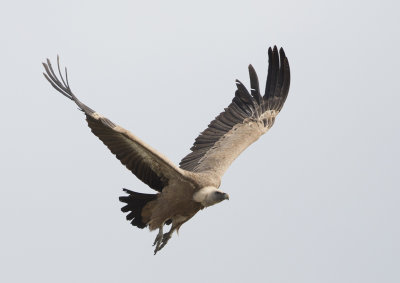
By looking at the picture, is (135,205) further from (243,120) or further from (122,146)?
(243,120)

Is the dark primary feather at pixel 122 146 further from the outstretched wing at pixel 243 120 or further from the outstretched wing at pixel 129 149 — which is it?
the outstretched wing at pixel 243 120

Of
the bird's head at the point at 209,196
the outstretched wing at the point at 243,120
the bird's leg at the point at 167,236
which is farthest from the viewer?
the outstretched wing at the point at 243,120

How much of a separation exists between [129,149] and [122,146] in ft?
0.30

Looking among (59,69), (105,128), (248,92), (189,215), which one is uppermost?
(248,92)

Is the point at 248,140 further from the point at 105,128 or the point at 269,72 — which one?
the point at 105,128

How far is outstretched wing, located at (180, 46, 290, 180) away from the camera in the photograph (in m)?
12.5

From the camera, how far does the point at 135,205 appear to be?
11.4 m

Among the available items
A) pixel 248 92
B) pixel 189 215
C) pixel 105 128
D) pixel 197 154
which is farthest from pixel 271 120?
pixel 105 128

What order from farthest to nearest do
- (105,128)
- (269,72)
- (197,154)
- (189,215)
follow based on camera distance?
(269,72), (197,154), (189,215), (105,128)

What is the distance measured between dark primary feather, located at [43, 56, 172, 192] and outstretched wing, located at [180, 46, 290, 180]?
121 cm

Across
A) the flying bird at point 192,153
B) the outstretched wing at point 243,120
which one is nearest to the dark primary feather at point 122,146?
the flying bird at point 192,153

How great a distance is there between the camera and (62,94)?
10.5 m

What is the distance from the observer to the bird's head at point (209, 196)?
10.7 meters

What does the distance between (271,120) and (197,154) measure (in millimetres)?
→ 1465
